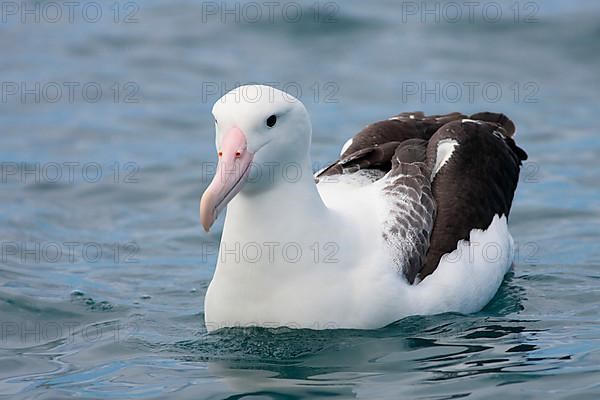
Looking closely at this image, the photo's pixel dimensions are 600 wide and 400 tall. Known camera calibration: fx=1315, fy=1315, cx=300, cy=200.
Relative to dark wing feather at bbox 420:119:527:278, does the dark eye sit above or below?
above

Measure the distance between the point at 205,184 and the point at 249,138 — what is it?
6.29 m

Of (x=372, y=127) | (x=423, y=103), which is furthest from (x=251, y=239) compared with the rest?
(x=423, y=103)

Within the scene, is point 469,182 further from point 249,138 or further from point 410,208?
point 249,138

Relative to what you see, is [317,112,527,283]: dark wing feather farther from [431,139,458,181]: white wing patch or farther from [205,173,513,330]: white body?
[205,173,513,330]: white body

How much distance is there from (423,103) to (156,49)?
4.30 m

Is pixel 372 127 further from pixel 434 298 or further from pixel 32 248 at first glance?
pixel 32 248

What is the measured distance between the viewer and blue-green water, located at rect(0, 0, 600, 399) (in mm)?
8398

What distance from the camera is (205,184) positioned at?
1433cm

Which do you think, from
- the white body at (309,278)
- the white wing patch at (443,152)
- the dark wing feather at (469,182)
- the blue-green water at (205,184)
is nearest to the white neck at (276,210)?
the white body at (309,278)

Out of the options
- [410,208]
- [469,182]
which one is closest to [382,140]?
[469,182]

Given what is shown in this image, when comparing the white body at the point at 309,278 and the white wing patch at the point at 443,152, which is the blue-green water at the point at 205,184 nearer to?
the white body at the point at 309,278

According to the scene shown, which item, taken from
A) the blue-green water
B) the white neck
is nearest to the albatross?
the white neck

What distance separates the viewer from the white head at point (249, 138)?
7.92m

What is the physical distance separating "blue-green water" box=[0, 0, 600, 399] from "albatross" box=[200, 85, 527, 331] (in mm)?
183
